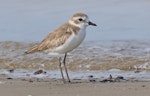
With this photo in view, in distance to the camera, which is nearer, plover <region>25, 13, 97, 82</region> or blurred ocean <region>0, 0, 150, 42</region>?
plover <region>25, 13, 97, 82</region>

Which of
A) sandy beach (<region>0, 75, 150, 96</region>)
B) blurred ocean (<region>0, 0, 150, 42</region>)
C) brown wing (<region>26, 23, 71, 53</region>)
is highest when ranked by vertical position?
blurred ocean (<region>0, 0, 150, 42</region>)

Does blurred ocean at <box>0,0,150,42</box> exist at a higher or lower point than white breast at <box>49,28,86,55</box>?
higher

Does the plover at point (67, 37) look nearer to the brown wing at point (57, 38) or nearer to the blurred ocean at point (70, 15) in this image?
the brown wing at point (57, 38)

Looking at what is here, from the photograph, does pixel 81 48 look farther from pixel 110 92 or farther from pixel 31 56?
pixel 110 92

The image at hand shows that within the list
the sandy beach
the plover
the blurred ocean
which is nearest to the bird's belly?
the plover

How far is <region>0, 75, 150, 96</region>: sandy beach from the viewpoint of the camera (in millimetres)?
7547

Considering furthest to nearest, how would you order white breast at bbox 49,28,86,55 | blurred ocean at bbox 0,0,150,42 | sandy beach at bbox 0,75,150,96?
1. blurred ocean at bbox 0,0,150,42
2. white breast at bbox 49,28,86,55
3. sandy beach at bbox 0,75,150,96

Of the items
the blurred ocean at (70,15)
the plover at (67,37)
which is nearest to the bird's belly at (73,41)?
the plover at (67,37)

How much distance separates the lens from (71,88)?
26.7ft

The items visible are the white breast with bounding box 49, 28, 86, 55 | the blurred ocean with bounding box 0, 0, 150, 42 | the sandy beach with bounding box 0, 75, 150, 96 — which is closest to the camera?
the sandy beach with bounding box 0, 75, 150, 96

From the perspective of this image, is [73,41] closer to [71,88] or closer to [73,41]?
[73,41]

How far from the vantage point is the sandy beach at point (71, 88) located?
24.8 ft

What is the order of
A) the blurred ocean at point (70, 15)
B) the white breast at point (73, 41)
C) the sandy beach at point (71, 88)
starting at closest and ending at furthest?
the sandy beach at point (71, 88)
the white breast at point (73, 41)
the blurred ocean at point (70, 15)

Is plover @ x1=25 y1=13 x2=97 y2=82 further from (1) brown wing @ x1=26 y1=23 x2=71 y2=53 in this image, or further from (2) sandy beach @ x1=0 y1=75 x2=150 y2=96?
(2) sandy beach @ x1=0 y1=75 x2=150 y2=96
